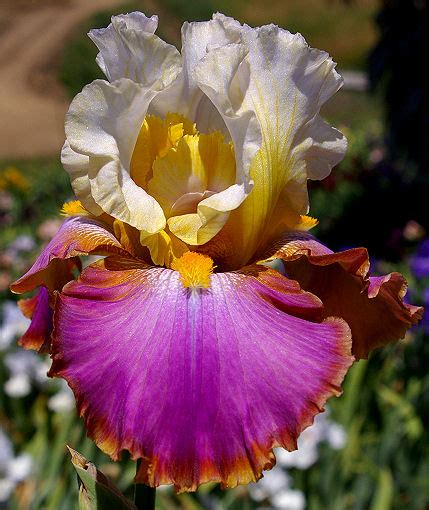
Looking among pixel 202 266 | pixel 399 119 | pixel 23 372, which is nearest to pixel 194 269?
pixel 202 266

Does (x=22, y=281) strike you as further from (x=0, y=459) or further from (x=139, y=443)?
(x=0, y=459)

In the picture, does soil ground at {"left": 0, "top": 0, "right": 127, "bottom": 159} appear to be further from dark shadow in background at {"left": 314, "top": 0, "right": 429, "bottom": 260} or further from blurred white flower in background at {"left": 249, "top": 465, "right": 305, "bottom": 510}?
blurred white flower in background at {"left": 249, "top": 465, "right": 305, "bottom": 510}

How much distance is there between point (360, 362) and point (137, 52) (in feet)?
5.50

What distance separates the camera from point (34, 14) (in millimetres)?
18656

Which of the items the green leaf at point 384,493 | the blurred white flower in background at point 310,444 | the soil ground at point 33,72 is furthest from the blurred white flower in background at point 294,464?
the soil ground at point 33,72

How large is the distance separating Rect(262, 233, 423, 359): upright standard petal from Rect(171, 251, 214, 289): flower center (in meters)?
0.09

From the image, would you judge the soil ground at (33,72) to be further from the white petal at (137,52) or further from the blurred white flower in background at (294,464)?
the white petal at (137,52)

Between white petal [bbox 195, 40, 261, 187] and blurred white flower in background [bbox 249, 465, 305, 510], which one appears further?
blurred white flower in background [bbox 249, 465, 305, 510]

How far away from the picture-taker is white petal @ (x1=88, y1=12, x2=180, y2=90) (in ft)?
2.45

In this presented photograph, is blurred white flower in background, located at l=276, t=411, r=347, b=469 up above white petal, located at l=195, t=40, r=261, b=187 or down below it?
below

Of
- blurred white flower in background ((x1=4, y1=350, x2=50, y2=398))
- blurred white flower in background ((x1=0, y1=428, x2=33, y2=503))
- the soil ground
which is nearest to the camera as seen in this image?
blurred white flower in background ((x1=0, y1=428, x2=33, y2=503))

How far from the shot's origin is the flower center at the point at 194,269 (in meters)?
0.71

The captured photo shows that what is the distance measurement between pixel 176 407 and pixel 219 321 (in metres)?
0.10

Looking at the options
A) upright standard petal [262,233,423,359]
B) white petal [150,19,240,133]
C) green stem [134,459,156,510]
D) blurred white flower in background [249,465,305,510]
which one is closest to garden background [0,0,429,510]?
blurred white flower in background [249,465,305,510]
